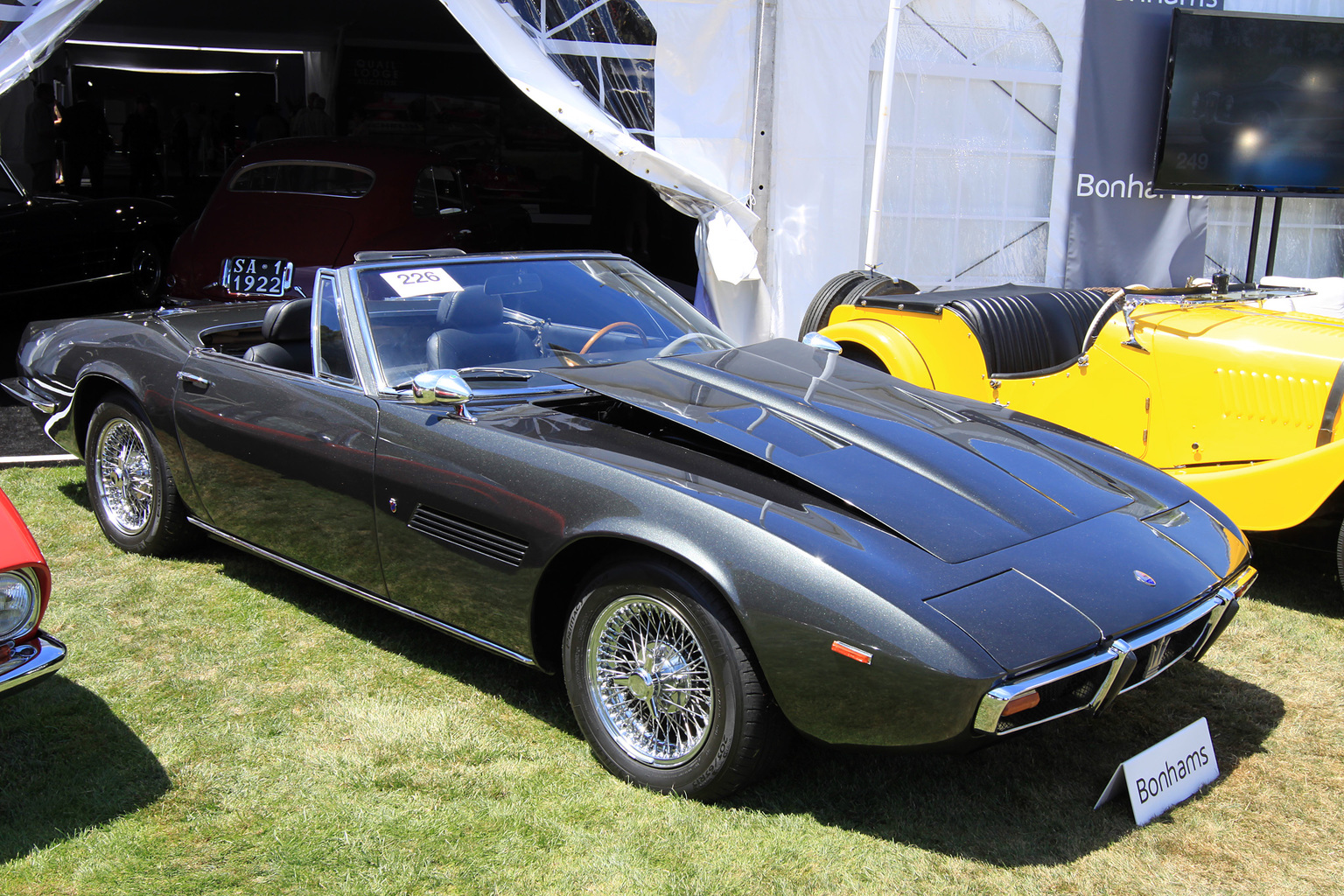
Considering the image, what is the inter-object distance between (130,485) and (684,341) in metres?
2.50

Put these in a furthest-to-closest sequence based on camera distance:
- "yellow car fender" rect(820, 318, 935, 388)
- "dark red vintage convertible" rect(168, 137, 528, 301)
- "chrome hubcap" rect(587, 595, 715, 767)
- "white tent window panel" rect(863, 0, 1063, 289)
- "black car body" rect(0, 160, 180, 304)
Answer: "black car body" rect(0, 160, 180, 304) → "white tent window panel" rect(863, 0, 1063, 289) → "dark red vintage convertible" rect(168, 137, 528, 301) → "yellow car fender" rect(820, 318, 935, 388) → "chrome hubcap" rect(587, 595, 715, 767)

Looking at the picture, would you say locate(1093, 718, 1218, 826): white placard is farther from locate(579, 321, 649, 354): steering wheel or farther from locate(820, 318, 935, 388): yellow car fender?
locate(820, 318, 935, 388): yellow car fender

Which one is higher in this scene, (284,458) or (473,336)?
(473,336)

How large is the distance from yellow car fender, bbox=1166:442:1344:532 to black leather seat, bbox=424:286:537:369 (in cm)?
269

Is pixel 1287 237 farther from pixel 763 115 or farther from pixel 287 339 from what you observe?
pixel 287 339

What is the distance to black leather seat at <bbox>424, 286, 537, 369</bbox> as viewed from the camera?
3.64 meters

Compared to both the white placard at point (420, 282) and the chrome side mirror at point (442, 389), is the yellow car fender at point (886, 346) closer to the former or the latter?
the white placard at point (420, 282)

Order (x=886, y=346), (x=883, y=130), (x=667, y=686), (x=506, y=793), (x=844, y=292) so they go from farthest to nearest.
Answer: (x=883, y=130), (x=844, y=292), (x=886, y=346), (x=506, y=793), (x=667, y=686)

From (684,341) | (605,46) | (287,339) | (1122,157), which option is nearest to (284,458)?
(287,339)

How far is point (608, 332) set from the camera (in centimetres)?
393

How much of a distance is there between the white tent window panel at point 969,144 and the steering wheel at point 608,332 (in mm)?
4669

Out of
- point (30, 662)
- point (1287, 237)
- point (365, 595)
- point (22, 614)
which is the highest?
point (1287, 237)

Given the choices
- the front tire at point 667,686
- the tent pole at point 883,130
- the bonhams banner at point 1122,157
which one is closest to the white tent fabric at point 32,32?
the tent pole at point 883,130

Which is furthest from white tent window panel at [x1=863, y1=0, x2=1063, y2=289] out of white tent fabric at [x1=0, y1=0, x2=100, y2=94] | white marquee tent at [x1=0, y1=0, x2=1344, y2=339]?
white tent fabric at [x1=0, y1=0, x2=100, y2=94]
